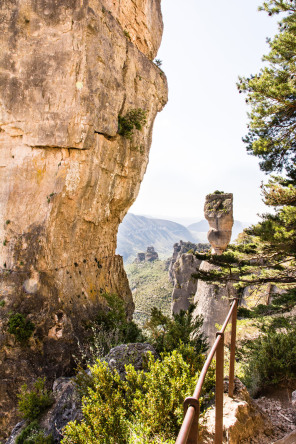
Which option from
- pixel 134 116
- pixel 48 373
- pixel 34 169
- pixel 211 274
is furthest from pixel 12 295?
pixel 134 116

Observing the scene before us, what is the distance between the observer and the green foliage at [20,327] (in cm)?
926

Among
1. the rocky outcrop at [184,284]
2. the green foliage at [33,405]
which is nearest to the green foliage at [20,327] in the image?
the green foliage at [33,405]

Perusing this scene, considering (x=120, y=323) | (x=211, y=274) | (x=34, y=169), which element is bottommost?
(x=120, y=323)

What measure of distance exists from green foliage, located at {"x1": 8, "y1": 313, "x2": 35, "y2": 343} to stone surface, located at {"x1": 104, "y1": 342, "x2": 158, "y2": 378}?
409 centimetres

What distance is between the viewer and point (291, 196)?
8.32 m

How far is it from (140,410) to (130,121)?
1212 cm

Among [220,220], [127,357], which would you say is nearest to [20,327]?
[127,357]

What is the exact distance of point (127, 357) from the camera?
628 cm

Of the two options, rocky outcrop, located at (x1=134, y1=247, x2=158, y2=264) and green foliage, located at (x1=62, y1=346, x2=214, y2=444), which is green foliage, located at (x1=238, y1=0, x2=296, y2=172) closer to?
green foliage, located at (x1=62, y1=346, x2=214, y2=444)

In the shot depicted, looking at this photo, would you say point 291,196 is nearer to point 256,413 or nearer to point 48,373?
point 256,413

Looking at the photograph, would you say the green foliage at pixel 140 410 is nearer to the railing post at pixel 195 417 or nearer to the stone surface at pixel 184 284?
the railing post at pixel 195 417

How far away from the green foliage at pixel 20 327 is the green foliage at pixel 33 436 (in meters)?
3.25

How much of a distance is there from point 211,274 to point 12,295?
741cm

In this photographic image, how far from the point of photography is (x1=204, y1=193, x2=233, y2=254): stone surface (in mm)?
19734
